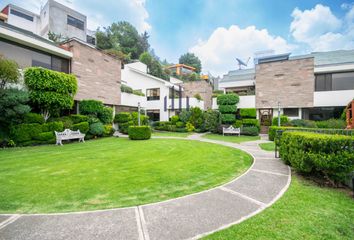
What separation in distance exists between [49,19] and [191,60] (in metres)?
37.3

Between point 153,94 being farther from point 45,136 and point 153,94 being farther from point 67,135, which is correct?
point 45,136

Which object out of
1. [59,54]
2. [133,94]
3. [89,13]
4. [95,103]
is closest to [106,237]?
[95,103]

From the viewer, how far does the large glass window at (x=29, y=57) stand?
10.7 m

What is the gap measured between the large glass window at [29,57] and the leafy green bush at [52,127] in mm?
5026

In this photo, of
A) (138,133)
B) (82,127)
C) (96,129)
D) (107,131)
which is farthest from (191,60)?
(82,127)

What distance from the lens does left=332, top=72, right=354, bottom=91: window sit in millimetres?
15234

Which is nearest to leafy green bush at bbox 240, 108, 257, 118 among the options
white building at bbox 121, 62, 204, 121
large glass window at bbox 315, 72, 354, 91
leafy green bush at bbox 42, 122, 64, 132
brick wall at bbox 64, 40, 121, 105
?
white building at bbox 121, 62, 204, 121

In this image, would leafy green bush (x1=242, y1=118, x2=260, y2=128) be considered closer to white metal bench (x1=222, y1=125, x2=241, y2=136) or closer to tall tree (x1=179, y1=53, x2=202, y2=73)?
white metal bench (x1=222, y1=125, x2=241, y2=136)

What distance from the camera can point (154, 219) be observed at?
2.49 m

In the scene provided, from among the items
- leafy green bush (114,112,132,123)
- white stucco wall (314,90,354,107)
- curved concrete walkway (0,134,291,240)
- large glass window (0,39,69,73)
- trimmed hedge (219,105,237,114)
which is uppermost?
large glass window (0,39,69,73)

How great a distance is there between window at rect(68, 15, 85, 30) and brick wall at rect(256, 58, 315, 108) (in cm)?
2954

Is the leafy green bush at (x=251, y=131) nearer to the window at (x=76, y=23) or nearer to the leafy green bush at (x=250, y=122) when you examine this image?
the leafy green bush at (x=250, y=122)

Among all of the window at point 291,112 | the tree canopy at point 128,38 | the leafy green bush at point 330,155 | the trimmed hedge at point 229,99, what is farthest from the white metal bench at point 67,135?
the tree canopy at point 128,38

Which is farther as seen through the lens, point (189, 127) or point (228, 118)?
point (189, 127)
